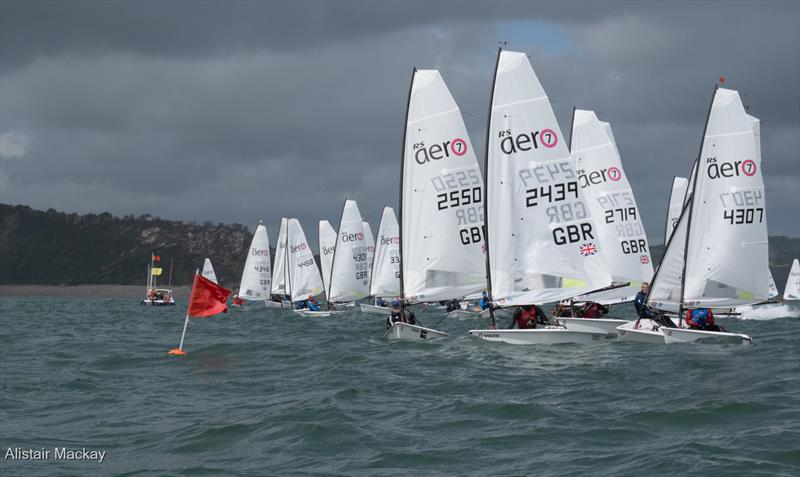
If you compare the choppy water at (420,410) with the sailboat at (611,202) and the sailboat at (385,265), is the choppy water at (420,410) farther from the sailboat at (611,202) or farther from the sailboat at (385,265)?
the sailboat at (385,265)

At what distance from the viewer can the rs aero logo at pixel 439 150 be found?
25.8m

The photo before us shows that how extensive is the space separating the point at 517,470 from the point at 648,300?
14.9 metres

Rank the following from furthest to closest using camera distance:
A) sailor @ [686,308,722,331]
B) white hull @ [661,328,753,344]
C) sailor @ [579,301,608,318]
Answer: sailor @ [579,301,608,318], sailor @ [686,308,722,331], white hull @ [661,328,753,344]

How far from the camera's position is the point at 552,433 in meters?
12.1

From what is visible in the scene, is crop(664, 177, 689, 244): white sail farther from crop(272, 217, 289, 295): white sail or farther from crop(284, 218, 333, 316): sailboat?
crop(272, 217, 289, 295): white sail

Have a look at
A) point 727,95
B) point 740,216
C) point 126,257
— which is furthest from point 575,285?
point 126,257

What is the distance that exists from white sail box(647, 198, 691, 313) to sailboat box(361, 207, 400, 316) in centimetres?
2830

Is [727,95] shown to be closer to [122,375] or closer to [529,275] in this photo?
[529,275]

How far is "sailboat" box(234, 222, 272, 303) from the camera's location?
6944 cm

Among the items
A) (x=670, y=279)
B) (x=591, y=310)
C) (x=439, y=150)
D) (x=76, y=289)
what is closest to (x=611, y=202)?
(x=591, y=310)

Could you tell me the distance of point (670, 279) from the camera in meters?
24.5

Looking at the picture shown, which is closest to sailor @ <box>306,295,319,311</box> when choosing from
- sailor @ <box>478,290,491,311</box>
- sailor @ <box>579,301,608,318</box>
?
sailor @ <box>478,290,491,311</box>

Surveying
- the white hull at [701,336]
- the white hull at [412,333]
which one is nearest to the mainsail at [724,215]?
the white hull at [701,336]

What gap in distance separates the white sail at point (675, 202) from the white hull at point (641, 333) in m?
19.9
